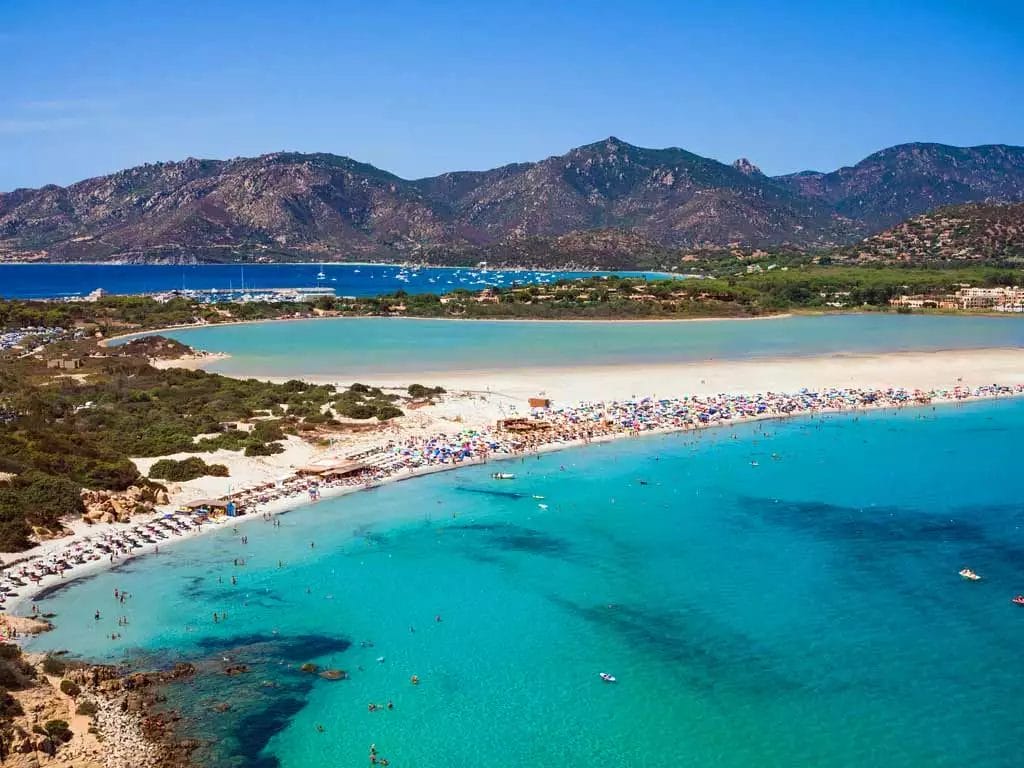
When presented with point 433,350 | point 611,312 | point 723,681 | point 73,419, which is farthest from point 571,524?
point 611,312

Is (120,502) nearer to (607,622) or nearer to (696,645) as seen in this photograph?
(607,622)

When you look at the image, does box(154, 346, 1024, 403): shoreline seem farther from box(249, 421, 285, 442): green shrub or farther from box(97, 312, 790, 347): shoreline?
box(97, 312, 790, 347): shoreline

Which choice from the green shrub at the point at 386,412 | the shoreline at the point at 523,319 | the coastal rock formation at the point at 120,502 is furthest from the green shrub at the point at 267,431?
the shoreline at the point at 523,319

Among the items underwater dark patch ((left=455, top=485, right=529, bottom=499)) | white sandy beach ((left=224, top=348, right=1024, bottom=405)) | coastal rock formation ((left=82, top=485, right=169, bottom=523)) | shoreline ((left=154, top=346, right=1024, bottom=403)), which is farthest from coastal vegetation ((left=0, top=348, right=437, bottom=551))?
underwater dark patch ((left=455, top=485, right=529, bottom=499))

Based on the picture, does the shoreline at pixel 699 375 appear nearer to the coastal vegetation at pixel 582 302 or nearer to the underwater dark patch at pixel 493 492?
the underwater dark patch at pixel 493 492

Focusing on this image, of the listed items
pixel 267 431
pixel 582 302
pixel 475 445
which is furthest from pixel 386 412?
pixel 582 302

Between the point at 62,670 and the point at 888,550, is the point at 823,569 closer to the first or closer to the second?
the point at 888,550
